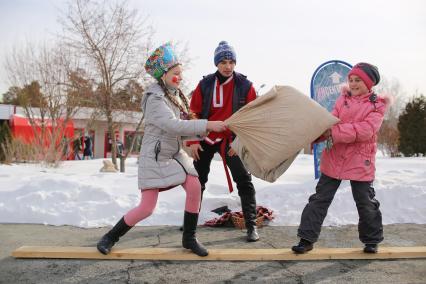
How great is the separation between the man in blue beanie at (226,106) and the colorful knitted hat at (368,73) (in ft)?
3.33

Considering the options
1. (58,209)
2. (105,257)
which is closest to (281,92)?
(105,257)

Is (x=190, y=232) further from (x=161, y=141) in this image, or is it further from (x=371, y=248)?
(x=371, y=248)

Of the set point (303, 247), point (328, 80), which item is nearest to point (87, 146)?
point (328, 80)

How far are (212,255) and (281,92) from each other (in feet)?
4.38

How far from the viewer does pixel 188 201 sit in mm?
3359

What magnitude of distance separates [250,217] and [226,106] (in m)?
1.05

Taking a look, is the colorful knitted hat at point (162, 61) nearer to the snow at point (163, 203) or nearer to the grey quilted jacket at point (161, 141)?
the grey quilted jacket at point (161, 141)

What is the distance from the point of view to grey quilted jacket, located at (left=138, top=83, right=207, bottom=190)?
3113mm

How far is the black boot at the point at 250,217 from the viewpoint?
389 cm

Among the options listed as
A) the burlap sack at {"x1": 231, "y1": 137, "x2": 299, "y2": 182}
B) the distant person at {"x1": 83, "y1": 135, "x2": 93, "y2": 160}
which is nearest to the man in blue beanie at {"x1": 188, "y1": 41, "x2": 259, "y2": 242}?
the burlap sack at {"x1": 231, "y1": 137, "x2": 299, "y2": 182}

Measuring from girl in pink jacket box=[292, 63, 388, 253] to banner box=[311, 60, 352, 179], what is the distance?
4.42 meters

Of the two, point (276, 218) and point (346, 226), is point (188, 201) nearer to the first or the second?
point (276, 218)

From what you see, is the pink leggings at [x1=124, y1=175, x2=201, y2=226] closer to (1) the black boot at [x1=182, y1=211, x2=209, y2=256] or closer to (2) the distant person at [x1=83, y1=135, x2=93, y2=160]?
(1) the black boot at [x1=182, y1=211, x2=209, y2=256]

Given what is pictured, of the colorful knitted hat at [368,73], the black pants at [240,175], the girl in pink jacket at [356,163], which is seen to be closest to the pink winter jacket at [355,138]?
the girl in pink jacket at [356,163]
